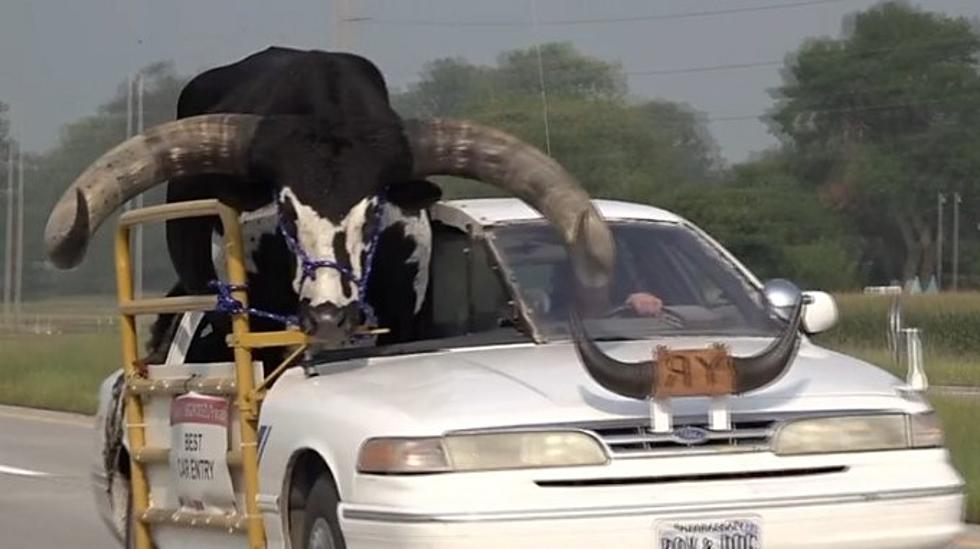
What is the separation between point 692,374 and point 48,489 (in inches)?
444

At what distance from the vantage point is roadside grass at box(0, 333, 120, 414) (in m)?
32.3

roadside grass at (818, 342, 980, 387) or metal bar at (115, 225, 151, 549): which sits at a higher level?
metal bar at (115, 225, 151, 549)

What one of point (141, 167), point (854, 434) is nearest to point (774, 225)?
point (141, 167)

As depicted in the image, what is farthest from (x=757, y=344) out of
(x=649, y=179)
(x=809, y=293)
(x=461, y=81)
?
(x=649, y=179)

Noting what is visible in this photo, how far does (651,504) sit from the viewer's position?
714 centimetres

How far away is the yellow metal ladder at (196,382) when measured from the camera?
332 inches

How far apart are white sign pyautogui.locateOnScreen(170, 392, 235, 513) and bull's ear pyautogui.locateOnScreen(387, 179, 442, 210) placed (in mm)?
1275

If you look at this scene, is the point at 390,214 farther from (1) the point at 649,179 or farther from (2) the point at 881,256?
(2) the point at 881,256

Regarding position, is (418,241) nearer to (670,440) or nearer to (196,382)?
(196,382)

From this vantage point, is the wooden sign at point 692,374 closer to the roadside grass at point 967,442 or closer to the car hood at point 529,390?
the car hood at point 529,390

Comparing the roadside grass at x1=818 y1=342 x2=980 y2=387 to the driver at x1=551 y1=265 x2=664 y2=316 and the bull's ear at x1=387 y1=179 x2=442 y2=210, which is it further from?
the driver at x1=551 y1=265 x2=664 y2=316

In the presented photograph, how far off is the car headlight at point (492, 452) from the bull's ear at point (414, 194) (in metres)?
2.43

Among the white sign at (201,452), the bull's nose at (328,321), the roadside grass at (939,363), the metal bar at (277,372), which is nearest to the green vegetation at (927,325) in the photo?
the roadside grass at (939,363)

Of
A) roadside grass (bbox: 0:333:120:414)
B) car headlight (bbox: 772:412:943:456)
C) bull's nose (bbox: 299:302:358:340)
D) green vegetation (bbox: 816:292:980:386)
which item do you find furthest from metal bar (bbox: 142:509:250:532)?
green vegetation (bbox: 816:292:980:386)
